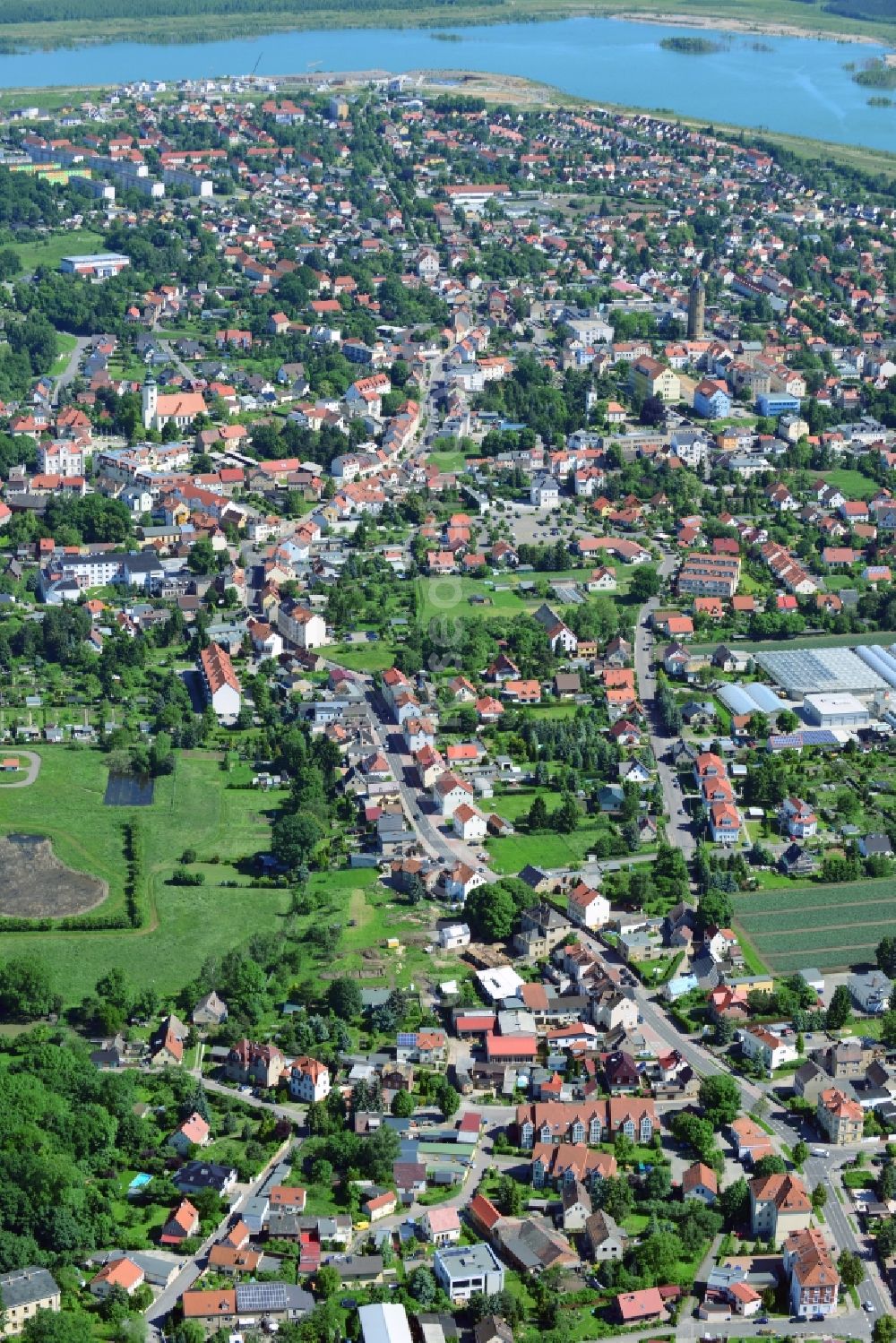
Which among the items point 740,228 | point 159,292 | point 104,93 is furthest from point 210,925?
point 104,93

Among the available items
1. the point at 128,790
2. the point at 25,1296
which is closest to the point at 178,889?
the point at 128,790

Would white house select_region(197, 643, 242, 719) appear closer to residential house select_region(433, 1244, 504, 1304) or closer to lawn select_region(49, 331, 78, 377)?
residential house select_region(433, 1244, 504, 1304)

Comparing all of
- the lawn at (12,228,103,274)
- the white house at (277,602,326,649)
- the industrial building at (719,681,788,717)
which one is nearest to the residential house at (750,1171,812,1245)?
the industrial building at (719,681,788,717)

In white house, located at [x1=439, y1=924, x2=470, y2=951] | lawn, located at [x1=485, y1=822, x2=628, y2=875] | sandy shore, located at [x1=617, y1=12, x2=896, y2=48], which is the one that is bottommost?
lawn, located at [x1=485, y1=822, x2=628, y2=875]

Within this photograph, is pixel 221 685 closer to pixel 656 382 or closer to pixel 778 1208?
pixel 778 1208

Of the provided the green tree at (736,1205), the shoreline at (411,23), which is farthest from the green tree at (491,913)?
the shoreline at (411,23)
